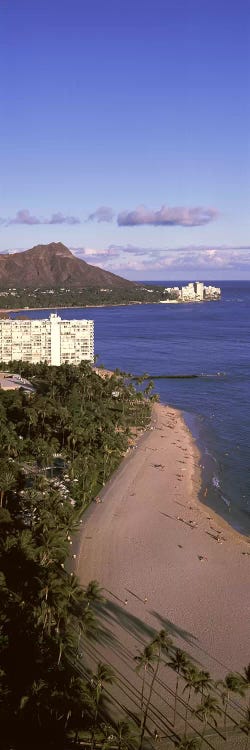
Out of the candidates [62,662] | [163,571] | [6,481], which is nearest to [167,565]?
[163,571]

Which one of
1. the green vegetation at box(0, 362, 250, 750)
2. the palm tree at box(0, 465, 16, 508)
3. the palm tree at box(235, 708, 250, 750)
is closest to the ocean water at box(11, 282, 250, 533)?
Result: the green vegetation at box(0, 362, 250, 750)

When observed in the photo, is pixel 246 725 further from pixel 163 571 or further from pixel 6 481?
pixel 6 481

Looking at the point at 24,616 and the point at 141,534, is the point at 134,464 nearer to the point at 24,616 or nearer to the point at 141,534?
the point at 141,534

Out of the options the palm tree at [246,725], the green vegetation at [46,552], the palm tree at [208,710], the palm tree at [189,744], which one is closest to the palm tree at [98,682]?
the green vegetation at [46,552]

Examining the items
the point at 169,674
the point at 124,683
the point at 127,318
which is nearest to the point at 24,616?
the point at 124,683

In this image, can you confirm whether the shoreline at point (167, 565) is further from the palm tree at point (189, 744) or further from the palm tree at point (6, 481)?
the palm tree at point (189, 744)
